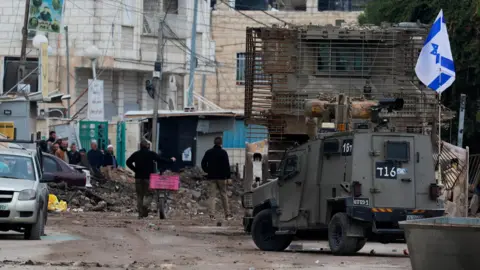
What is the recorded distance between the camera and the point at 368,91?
23734 mm

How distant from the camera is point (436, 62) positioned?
23.0 metres

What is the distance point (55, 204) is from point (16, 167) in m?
10.7

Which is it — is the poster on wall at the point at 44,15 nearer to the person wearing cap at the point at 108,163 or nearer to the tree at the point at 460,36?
the person wearing cap at the point at 108,163

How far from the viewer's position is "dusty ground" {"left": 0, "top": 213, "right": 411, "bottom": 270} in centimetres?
1639

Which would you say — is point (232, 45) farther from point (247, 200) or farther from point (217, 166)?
point (247, 200)

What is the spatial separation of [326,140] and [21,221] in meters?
5.44

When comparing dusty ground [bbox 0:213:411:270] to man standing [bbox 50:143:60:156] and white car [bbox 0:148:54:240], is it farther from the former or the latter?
man standing [bbox 50:143:60:156]

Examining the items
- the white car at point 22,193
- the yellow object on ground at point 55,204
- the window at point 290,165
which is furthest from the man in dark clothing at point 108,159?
the window at point 290,165

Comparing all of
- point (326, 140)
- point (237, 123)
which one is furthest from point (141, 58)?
point (326, 140)

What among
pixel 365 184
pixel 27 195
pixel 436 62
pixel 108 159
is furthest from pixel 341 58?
pixel 108 159

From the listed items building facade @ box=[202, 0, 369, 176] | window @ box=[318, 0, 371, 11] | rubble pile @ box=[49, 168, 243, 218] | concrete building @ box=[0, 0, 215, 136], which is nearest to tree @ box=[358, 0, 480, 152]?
rubble pile @ box=[49, 168, 243, 218]

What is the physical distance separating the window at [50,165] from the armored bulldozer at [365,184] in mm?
16079

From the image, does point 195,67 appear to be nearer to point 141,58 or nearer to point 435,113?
point 141,58

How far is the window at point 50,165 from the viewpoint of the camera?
3469 cm
